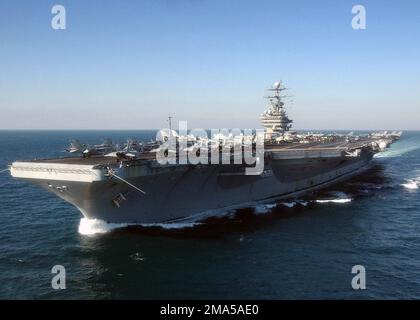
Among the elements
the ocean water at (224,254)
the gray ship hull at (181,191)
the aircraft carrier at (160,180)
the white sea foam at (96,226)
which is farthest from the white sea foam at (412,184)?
the white sea foam at (96,226)

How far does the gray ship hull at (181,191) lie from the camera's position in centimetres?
1845

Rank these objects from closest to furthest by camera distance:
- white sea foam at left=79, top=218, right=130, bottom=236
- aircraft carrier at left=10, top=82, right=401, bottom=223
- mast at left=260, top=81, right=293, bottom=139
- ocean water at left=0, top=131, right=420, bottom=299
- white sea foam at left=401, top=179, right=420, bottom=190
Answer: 1. ocean water at left=0, top=131, right=420, bottom=299
2. aircraft carrier at left=10, top=82, right=401, bottom=223
3. white sea foam at left=79, top=218, right=130, bottom=236
4. white sea foam at left=401, top=179, right=420, bottom=190
5. mast at left=260, top=81, right=293, bottom=139

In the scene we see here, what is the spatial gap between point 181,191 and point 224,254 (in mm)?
5210

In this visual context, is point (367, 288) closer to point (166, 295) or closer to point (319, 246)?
point (319, 246)

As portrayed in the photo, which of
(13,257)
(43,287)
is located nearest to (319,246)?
(43,287)

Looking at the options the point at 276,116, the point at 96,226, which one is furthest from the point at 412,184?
the point at 96,226

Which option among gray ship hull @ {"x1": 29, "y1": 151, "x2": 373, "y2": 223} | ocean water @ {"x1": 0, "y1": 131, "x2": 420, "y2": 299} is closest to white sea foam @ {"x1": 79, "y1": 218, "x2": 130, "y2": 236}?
ocean water @ {"x1": 0, "y1": 131, "x2": 420, "y2": 299}

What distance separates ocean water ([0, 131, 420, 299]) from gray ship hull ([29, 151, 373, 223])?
85cm

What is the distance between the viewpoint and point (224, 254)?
56.9 ft

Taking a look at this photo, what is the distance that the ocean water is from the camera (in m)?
14.1

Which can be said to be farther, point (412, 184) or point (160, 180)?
point (412, 184)

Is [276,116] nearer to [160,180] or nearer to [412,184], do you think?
[412,184]

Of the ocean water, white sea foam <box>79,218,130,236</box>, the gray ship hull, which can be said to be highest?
the gray ship hull

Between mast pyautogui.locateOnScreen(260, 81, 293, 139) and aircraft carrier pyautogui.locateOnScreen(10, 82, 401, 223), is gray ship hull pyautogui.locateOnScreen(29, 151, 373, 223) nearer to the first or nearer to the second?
aircraft carrier pyautogui.locateOnScreen(10, 82, 401, 223)
